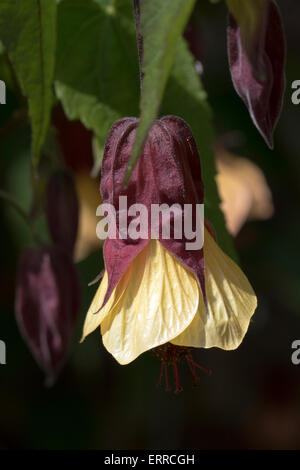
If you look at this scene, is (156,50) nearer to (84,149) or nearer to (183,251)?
(183,251)

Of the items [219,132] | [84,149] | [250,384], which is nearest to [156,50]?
[84,149]

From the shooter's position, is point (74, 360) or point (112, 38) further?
point (74, 360)

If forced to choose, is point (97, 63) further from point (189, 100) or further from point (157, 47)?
point (157, 47)

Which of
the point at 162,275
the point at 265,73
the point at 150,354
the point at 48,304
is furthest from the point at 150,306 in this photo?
the point at 150,354

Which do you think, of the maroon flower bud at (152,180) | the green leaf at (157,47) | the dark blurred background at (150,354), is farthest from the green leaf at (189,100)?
the dark blurred background at (150,354)
